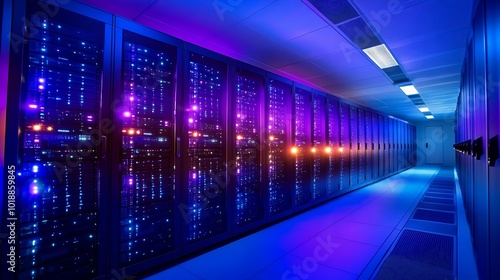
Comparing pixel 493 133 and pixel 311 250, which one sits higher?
pixel 493 133

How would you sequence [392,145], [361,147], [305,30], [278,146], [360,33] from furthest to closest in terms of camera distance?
[392,145] → [361,147] → [278,146] → [360,33] → [305,30]

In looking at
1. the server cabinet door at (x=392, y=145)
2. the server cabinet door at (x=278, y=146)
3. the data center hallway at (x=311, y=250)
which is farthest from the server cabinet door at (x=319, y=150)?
the server cabinet door at (x=392, y=145)

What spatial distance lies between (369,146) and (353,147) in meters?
1.27

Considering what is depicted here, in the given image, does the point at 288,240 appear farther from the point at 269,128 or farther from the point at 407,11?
the point at 407,11

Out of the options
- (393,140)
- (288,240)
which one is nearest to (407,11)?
(288,240)

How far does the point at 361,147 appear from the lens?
19.1ft

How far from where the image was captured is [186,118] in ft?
6.79

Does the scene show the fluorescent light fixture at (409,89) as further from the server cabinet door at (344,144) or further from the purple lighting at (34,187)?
the purple lighting at (34,187)

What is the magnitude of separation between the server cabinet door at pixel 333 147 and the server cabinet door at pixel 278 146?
4.63ft

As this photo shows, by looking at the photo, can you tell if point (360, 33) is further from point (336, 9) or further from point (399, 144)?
point (399, 144)

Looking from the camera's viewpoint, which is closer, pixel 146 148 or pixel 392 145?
pixel 146 148

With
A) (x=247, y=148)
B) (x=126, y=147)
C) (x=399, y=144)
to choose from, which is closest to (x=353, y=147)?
(x=247, y=148)

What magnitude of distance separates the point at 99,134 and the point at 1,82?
55 centimetres

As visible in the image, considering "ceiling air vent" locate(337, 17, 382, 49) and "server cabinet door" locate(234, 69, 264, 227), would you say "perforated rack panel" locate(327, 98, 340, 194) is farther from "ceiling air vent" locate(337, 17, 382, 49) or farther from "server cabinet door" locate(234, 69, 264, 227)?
"server cabinet door" locate(234, 69, 264, 227)
